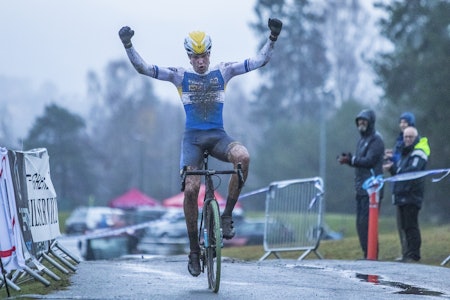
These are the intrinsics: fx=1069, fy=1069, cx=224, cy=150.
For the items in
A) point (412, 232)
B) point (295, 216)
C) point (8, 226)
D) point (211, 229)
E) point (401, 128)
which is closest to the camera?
point (8, 226)

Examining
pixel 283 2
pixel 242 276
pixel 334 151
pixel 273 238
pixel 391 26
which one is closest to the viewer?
pixel 242 276

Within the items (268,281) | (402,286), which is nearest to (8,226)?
(268,281)

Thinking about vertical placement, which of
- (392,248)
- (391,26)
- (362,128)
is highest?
(391,26)

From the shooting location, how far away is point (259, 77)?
85688mm

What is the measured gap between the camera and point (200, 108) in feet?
34.2

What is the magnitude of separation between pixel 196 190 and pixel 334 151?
64081 mm

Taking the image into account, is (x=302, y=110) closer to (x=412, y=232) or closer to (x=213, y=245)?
(x=412, y=232)

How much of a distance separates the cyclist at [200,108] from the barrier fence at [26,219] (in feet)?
4.98

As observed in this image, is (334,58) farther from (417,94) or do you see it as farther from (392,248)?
(392,248)

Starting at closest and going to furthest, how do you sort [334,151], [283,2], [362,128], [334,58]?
1. [362,128]
2. [334,151]
3. [283,2]
4. [334,58]

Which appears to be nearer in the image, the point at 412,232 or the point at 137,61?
the point at 137,61

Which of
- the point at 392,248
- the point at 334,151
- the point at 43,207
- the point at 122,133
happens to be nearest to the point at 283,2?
the point at 334,151

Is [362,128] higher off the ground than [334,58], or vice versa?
[334,58]

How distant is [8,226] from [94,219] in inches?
1421
